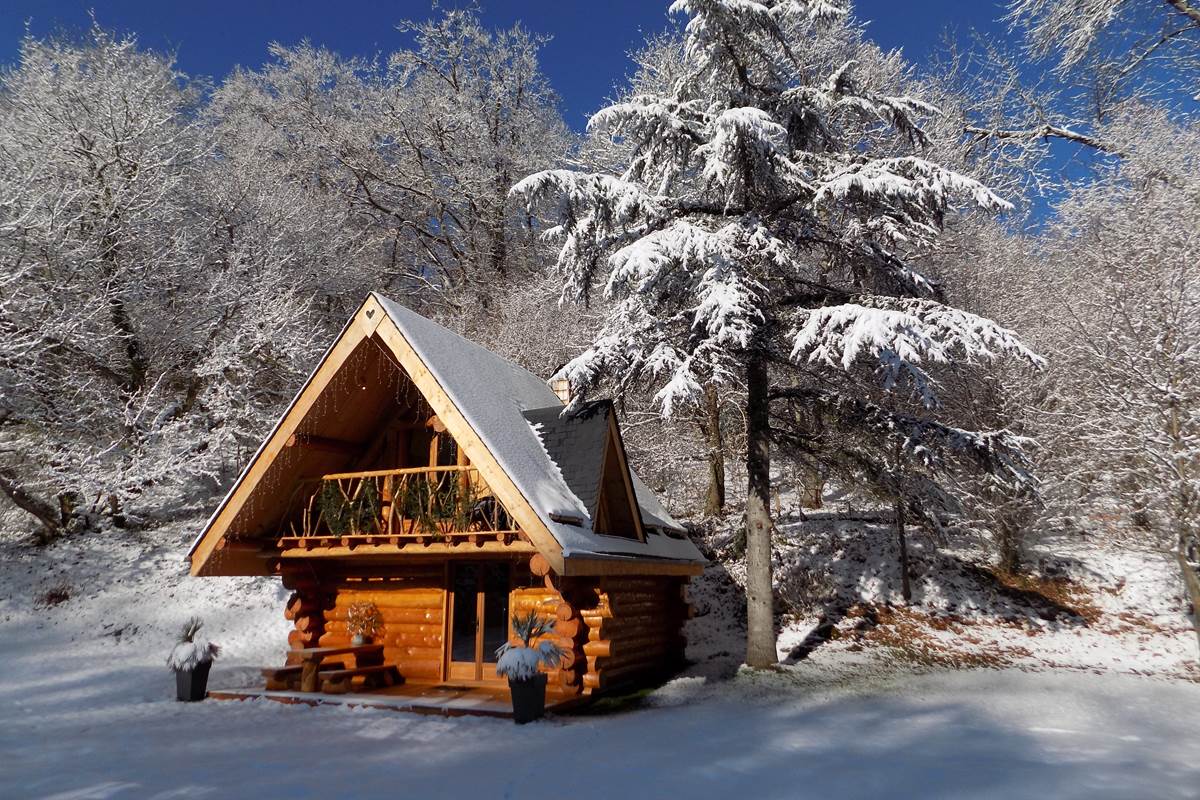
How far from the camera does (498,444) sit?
9.93 meters

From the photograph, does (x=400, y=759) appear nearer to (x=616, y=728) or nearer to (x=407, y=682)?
(x=616, y=728)

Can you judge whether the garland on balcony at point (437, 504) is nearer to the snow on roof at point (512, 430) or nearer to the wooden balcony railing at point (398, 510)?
the wooden balcony railing at point (398, 510)

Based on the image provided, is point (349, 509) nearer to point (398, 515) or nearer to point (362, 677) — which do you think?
point (398, 515)

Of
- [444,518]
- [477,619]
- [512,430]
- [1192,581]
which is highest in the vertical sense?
[512,430]

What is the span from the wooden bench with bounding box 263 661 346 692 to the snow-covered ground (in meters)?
0.91

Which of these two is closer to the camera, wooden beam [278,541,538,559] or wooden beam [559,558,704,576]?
wooden beam [559,558,704,576]

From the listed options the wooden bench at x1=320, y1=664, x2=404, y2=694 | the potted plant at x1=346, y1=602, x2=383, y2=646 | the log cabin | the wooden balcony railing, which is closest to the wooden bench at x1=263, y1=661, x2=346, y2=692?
the wooden bench at x1=320, y1=664, x2=404, y2=694

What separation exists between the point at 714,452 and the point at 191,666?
1255cm

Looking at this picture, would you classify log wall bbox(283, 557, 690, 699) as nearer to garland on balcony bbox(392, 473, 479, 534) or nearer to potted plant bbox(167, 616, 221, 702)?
garland on balcony bbox(392, 473, 479, 534)

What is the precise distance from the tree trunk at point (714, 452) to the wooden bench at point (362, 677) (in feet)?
32.7

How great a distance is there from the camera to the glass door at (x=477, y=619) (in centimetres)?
1209

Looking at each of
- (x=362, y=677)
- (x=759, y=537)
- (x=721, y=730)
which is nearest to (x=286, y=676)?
(x=362, y=677)

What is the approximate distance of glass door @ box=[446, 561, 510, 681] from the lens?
1209 cm

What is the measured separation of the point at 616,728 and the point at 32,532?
19.0 m
